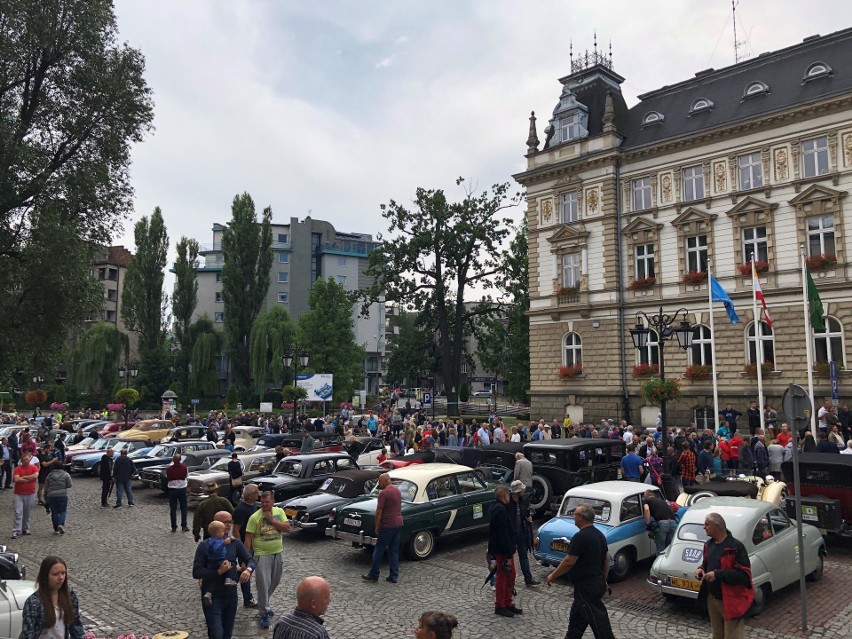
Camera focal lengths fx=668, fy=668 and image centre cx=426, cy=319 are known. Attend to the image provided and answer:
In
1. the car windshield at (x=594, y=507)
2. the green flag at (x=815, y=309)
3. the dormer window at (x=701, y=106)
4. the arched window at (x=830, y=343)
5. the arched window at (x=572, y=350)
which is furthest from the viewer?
the arched window at (x=572, y=350)

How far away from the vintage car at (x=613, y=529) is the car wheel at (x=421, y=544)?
7.51ft

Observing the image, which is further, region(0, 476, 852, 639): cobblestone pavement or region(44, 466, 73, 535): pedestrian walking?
region(44, 466, 73, 535): pedestrian walking

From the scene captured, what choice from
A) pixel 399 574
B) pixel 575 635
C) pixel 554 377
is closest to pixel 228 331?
pixel 554 377

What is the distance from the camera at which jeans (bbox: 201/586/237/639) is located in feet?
24.8

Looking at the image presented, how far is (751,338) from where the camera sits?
3077cm

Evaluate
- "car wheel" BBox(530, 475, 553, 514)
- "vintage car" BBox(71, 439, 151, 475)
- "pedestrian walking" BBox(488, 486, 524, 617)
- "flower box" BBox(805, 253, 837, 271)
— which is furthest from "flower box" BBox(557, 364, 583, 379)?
"pedestrian walking" BBox(488, 486, 524, 617)

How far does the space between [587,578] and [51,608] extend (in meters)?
5.34

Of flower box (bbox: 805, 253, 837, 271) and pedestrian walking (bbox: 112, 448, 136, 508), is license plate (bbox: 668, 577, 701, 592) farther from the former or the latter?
flower box (bbox: 805, 253, 837, 271)

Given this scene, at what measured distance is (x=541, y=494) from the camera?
15641 mm

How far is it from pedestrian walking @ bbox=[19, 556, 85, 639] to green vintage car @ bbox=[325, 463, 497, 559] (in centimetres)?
665

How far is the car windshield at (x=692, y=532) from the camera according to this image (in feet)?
31.6

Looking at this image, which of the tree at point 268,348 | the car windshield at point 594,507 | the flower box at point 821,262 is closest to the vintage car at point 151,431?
the car windshield at point 594,507

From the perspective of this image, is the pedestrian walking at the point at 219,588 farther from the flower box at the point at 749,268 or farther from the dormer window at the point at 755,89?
the dormer window at the point at 755,89

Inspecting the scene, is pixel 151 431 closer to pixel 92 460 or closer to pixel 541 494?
pixel 92 460
